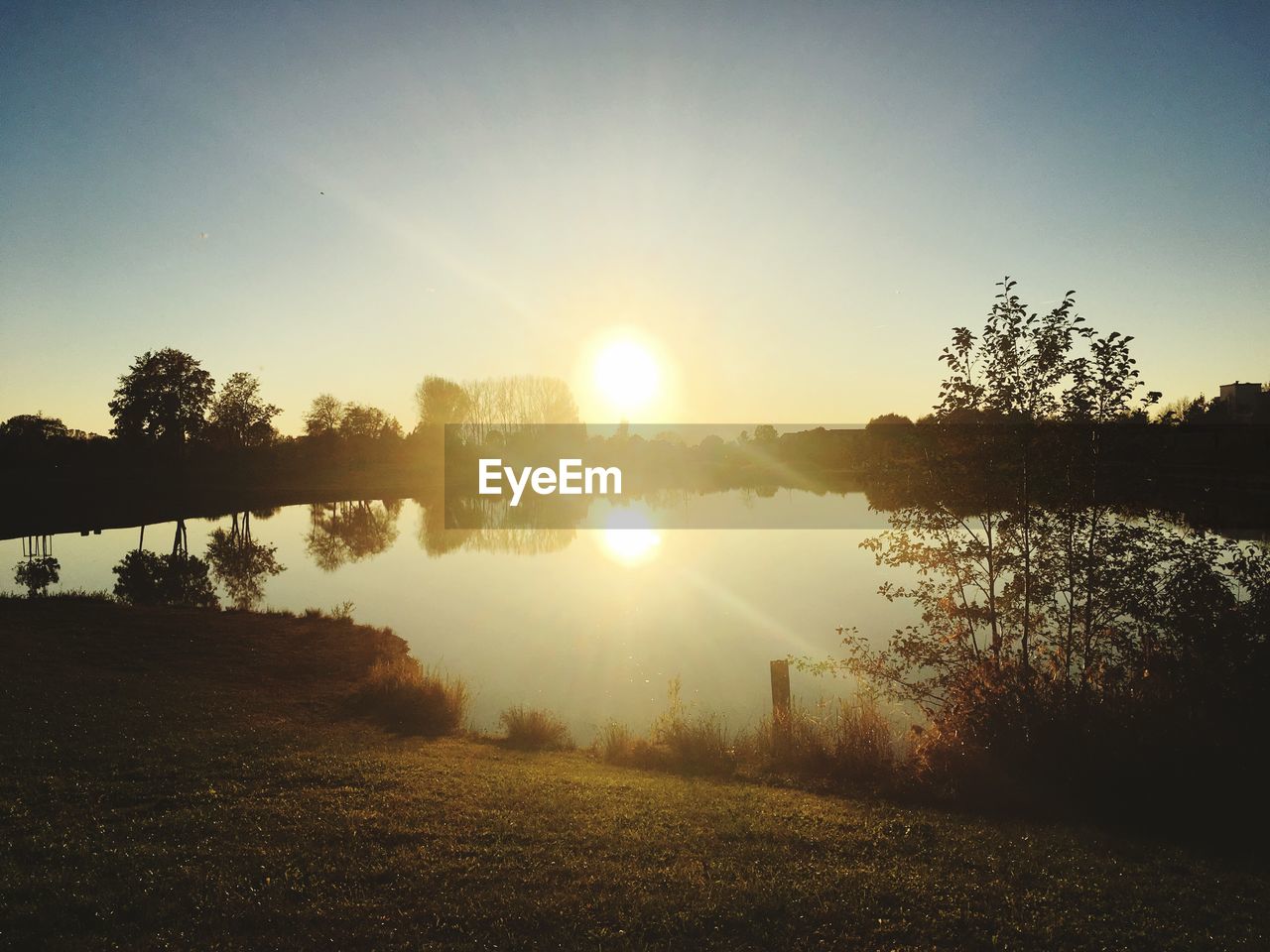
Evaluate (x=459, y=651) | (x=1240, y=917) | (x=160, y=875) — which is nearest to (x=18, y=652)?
(x=459, y=651)

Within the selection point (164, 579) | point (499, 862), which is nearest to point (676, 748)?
point (499, 862)

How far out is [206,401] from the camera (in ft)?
331

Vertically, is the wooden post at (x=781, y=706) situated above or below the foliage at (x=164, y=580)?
below

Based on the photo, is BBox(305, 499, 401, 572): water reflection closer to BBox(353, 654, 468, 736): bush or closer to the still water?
the still water

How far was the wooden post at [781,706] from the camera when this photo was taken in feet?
47.4

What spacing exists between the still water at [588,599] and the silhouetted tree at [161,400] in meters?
43.5

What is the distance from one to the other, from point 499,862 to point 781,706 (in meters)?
8.73

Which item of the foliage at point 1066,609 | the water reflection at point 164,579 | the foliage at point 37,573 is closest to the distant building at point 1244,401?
the foliage at point 1066,609

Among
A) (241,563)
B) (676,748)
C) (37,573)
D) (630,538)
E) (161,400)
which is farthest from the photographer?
(161,400)

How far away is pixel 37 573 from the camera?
36438mm

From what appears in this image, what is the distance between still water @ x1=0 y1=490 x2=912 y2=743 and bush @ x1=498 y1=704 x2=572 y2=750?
31.6 inches

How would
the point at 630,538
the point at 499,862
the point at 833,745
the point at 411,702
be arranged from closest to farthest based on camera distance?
1. the point at 499,862
2. the point at 833,745
3. the point at 411,702
4. the point at 630,538

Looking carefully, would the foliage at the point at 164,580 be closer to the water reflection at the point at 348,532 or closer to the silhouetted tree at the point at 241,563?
the silhouetted tree at the point at 241,563

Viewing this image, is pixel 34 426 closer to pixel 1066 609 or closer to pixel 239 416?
pixel 239 416
